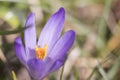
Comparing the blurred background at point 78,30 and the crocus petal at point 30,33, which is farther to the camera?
the blurred background at point 78,30

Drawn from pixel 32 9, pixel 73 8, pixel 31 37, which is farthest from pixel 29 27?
pixel 73 8

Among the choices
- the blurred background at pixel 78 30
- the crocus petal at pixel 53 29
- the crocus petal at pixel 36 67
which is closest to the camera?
the crocus petal at pixel 36 67

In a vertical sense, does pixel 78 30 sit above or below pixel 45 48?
below

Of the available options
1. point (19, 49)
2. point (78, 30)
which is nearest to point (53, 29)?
point (19, 49)

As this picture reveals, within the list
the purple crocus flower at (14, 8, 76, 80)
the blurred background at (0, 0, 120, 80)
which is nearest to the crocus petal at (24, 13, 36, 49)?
the purple crocus flower at (14, 8, 76, 80)

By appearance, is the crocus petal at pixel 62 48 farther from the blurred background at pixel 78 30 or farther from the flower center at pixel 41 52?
the blurred background at pixel 78 30

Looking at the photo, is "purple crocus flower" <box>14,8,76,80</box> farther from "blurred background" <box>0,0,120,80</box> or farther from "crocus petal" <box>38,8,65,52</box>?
"blurred background" <box>0,0,120,80</box>

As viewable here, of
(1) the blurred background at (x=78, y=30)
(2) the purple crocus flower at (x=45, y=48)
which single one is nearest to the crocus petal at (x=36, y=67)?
(2) the purple crocus flower at (x=45, y=48)

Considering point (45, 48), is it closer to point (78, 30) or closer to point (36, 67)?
point (36, 67)
